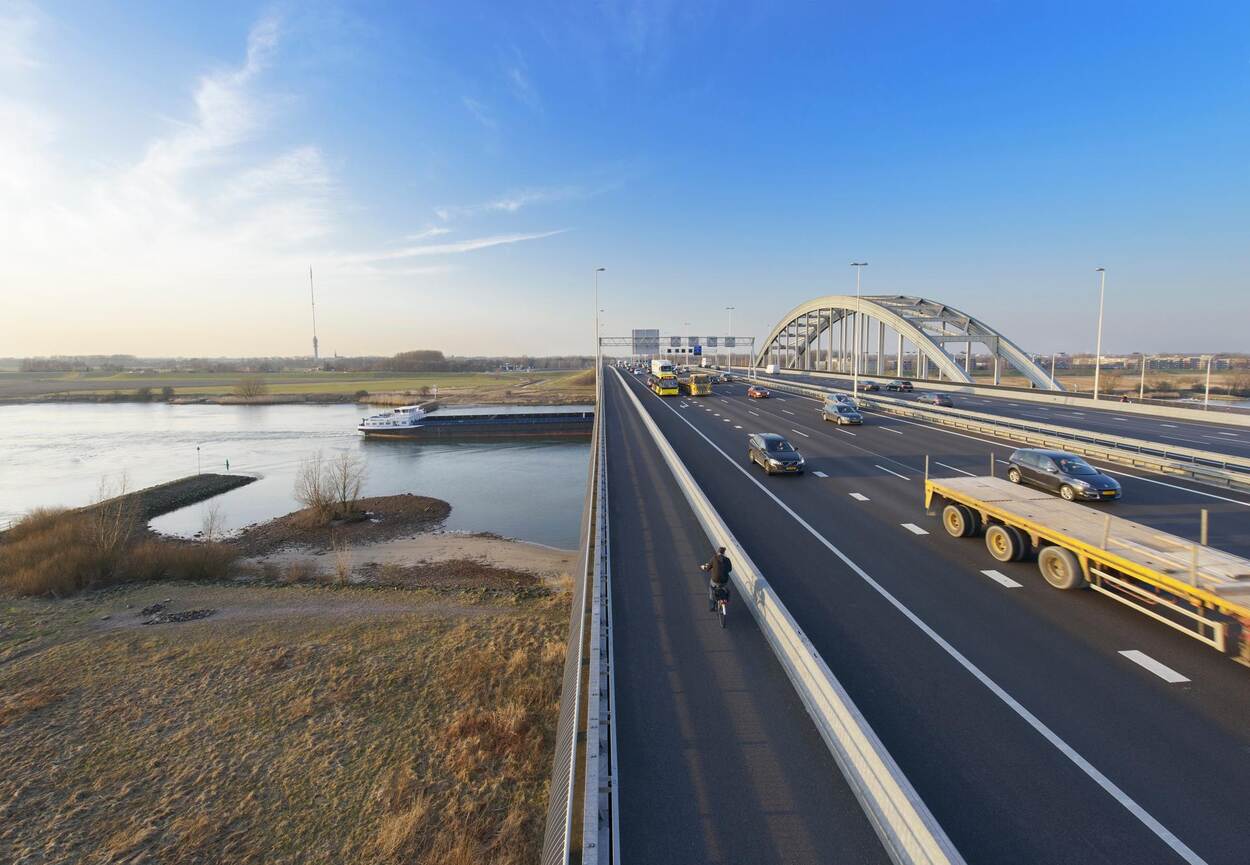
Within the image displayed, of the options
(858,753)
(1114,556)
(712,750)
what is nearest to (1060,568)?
(1114,556)

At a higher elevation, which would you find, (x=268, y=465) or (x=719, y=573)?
(x=719, y=573)

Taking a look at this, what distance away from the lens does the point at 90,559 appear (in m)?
24.4

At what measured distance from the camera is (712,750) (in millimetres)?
7211

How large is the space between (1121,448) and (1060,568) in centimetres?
2071

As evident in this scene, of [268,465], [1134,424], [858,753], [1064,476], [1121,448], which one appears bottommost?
[268,465]

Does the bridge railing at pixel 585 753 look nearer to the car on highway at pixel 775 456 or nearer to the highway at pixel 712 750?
the highway at pixel 712 750

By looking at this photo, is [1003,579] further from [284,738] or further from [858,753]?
[284,738]

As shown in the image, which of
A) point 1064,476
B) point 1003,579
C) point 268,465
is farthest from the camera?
point 268,465

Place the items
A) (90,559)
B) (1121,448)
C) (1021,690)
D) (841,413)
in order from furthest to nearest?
(841,413) → (1121,448) → (90,559) → (1021,690)

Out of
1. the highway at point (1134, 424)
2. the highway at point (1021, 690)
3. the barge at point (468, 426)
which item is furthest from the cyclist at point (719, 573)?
the barge at point (468, 426)

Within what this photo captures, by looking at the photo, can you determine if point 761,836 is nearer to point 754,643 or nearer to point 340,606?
point 754,643

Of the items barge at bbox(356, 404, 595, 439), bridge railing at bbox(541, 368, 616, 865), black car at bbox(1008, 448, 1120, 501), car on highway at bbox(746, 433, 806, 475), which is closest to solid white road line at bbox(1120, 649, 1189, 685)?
bridge railing at bbox(541, 368, 616, 865)

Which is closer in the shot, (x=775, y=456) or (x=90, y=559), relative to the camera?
(x=775, y=456)

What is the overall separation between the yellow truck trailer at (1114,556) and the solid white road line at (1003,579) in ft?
2.05
